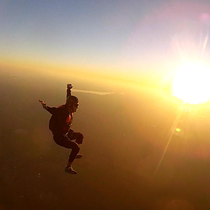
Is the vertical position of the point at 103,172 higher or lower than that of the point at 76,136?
lower

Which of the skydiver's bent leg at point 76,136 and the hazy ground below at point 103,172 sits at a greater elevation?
the skydiver's bent leg at point 76,136

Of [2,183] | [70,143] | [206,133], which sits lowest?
[2,183]

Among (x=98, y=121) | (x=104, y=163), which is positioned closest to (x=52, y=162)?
(x=104, y=163)

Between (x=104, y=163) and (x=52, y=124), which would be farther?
(x=104, y=163)

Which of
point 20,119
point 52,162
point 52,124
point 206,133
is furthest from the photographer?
point 206,133

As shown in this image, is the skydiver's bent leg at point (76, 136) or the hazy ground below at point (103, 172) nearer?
the skydiver's bent leg at point (76, 136)

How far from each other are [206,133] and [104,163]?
5264 inches

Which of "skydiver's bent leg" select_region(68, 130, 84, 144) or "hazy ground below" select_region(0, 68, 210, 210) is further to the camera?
"hazy ground below" select_region(0, 68, 210, 210)

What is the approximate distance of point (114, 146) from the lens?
138 metres

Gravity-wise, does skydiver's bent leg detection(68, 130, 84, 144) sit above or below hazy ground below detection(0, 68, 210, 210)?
above

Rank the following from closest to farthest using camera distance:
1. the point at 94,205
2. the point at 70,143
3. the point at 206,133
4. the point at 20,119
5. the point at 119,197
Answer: the point at 70,143 < the point at 94,205 < the point at 119,197 < the point at 20,119 < the point at 206,133

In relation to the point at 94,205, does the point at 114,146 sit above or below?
above

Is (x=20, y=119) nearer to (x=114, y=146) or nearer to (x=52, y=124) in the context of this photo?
(x=114, y=146)

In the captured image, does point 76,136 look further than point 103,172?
No
